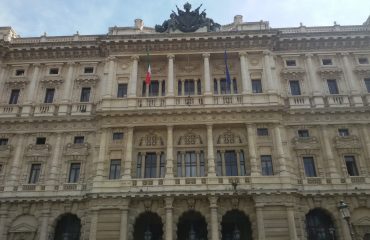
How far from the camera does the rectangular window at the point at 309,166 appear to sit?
96.3 feet

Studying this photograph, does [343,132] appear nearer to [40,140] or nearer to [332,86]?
[332,86]

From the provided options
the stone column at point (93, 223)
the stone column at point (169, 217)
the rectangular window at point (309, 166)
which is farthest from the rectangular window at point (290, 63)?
the stone column at point (93, 223)

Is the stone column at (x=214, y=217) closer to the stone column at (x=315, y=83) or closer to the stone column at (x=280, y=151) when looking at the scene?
the stone column at (x=280, y=151)

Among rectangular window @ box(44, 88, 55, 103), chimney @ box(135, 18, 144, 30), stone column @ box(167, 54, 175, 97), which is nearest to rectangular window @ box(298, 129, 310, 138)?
stone column @ box(167, 54, 175, 97)

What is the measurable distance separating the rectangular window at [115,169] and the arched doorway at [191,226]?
619cm

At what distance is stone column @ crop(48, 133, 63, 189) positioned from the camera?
2911 cm

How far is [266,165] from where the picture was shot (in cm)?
2889

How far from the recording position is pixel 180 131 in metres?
30.8

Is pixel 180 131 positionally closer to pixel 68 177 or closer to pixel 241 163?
pixel 241 163

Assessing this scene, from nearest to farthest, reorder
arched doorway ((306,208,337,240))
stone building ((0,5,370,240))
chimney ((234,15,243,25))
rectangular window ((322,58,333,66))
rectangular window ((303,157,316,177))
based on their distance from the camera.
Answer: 1. stone building ((0,5,370,240))
2. arched doorway ((306,208,337,240))
3. rectangular window ((303,157,316,177))
4. rectangular window ((322,58,333,66))
5. chimney ((234,15,243,25))

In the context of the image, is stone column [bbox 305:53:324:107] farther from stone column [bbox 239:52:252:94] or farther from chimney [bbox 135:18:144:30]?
chimney [bbox 135:18:144:30]

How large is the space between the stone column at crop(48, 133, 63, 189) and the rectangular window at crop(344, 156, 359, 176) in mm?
23839

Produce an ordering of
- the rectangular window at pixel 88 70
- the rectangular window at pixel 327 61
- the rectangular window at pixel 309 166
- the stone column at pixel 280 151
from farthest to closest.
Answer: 1. the rectangular window at pixel 88 70
2. the rectangular window at pixel 327 61
3. the rectangular window at pixel 309 166
4. the stone column at pixel 280 151

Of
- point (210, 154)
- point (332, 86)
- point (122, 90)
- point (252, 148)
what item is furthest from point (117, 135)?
point (332, 86)
